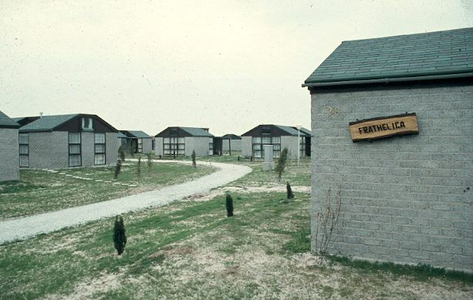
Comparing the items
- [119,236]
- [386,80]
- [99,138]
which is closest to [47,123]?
[99,138]

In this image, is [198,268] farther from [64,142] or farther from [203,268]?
[64,142]

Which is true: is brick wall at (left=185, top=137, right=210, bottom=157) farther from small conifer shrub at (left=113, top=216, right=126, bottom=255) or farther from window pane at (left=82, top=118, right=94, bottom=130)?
small conifer shrub at (left=113, top=216, right=126, bottom=255)

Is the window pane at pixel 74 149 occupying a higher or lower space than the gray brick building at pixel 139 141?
lower

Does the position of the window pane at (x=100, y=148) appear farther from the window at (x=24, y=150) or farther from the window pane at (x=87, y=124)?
the window at (x=24, y=150)

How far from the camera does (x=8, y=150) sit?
25.6 m

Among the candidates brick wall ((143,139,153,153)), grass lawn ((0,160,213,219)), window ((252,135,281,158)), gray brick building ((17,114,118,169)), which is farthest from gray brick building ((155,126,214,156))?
grass lawn ((0,160,213,219))

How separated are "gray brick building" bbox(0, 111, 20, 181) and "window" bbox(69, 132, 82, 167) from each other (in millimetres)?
10766

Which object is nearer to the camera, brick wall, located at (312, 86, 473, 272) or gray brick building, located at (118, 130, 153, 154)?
brick wall, located at (312, 86, 473, 272)

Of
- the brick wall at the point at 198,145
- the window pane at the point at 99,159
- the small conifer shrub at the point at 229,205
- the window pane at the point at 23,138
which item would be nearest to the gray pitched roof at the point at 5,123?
the window pane at the point at 23,138

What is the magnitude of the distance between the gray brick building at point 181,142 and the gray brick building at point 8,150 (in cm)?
3441

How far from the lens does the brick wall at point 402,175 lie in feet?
25.3

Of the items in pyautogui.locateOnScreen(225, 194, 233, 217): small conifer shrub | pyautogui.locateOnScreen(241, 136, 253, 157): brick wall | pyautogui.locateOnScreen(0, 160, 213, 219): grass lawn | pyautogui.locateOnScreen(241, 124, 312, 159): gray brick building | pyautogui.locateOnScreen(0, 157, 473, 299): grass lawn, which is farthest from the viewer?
pyautogui.locateOnScreen(241, 136, 253, 157): brick wall

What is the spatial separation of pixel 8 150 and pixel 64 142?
10741mm

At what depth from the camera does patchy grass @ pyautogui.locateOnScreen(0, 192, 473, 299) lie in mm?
7125
